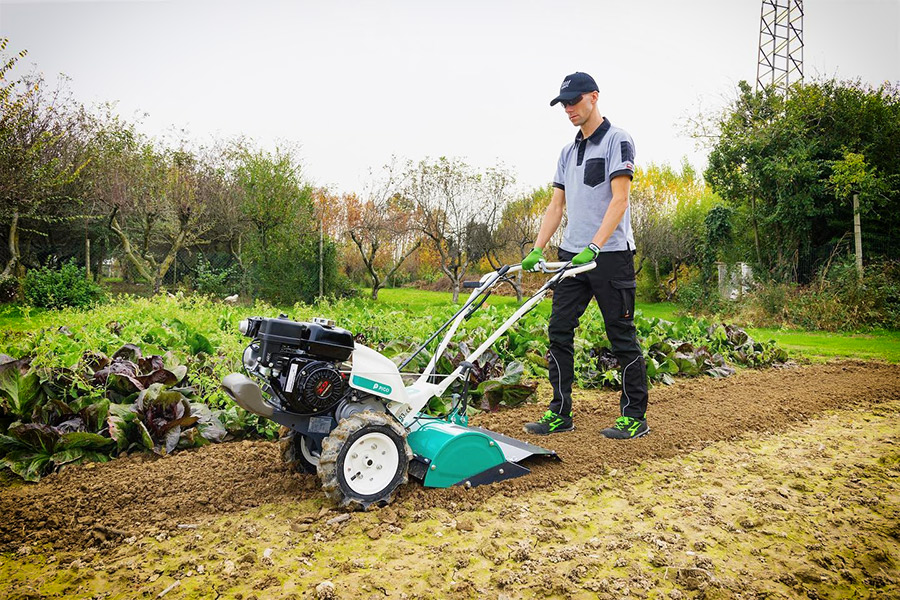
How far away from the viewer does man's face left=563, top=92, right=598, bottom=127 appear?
156 inches

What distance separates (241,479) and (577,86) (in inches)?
122

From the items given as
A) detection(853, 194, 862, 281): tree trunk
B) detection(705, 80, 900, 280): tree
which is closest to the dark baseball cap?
detection(853, 194, 862, 281): tree trunk

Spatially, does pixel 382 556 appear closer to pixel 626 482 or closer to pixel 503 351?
pixel 626 482

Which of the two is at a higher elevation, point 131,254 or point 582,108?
point 131,254

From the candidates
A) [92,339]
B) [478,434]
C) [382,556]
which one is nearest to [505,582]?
[382,556]

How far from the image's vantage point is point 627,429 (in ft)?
13.5

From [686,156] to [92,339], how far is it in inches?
1260

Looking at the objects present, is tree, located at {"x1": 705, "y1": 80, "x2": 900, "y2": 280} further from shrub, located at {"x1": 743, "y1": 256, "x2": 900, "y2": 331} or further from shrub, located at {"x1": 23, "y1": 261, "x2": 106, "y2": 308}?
shrub, located at {"x1": 23, "y1": 261, "x2": 106, "y2": 308}

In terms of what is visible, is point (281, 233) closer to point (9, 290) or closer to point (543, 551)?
point (9, 290)

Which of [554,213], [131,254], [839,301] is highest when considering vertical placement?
[131,254]

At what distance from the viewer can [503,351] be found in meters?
6.00

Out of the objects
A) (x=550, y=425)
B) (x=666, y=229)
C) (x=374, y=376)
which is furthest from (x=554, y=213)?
(x=666, y=229)

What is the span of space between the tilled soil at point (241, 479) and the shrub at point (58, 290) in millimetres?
11779

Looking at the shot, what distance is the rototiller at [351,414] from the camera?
275cm
